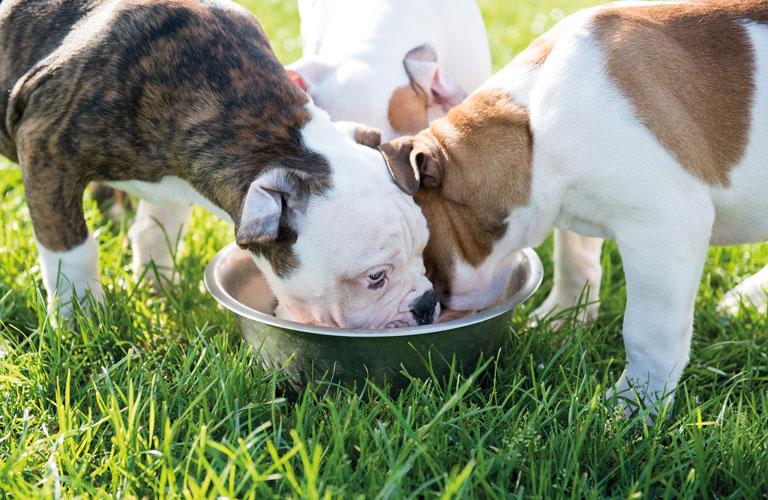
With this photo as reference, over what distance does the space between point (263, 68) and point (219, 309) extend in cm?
106

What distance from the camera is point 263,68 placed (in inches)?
119

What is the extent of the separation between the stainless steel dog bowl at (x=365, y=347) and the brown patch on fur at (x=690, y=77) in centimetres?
78

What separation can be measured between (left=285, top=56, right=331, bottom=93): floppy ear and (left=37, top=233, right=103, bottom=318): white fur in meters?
1.05

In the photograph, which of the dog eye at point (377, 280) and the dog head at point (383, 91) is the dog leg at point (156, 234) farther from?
the dog eye at point (377, 280)

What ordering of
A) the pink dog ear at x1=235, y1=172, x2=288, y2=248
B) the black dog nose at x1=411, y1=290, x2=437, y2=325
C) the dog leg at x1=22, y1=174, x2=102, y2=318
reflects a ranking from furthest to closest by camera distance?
1. the dog leg at x1=22, y1=174, x2=102, y2=318
2. the black dog nose at x1=411, y1=290, x2=437, y2=325
3. the pink dog ear at x1=235, y1=172, x2=288, y2=248

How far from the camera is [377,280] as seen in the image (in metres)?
2.85

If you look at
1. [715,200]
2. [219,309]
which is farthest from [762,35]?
[219,309]

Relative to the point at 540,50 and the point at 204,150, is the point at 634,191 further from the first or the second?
the point at 204,150

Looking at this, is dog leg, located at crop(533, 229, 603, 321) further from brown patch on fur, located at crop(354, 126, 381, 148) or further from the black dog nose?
brown patch on fur, located at crop(354, 126, 381, 148)

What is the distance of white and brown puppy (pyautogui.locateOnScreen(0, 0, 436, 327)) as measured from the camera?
8.93 feet

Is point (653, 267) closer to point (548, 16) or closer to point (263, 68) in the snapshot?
point (263, 68)

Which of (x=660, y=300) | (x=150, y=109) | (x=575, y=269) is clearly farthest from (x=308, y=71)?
(x=660, y=300)

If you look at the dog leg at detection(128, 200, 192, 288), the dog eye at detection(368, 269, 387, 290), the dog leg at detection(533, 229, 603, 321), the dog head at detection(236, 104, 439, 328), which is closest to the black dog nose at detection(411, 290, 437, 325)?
the dog head at detection(236, 104, 439, 328)

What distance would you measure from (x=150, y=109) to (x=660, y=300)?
1.92 m
